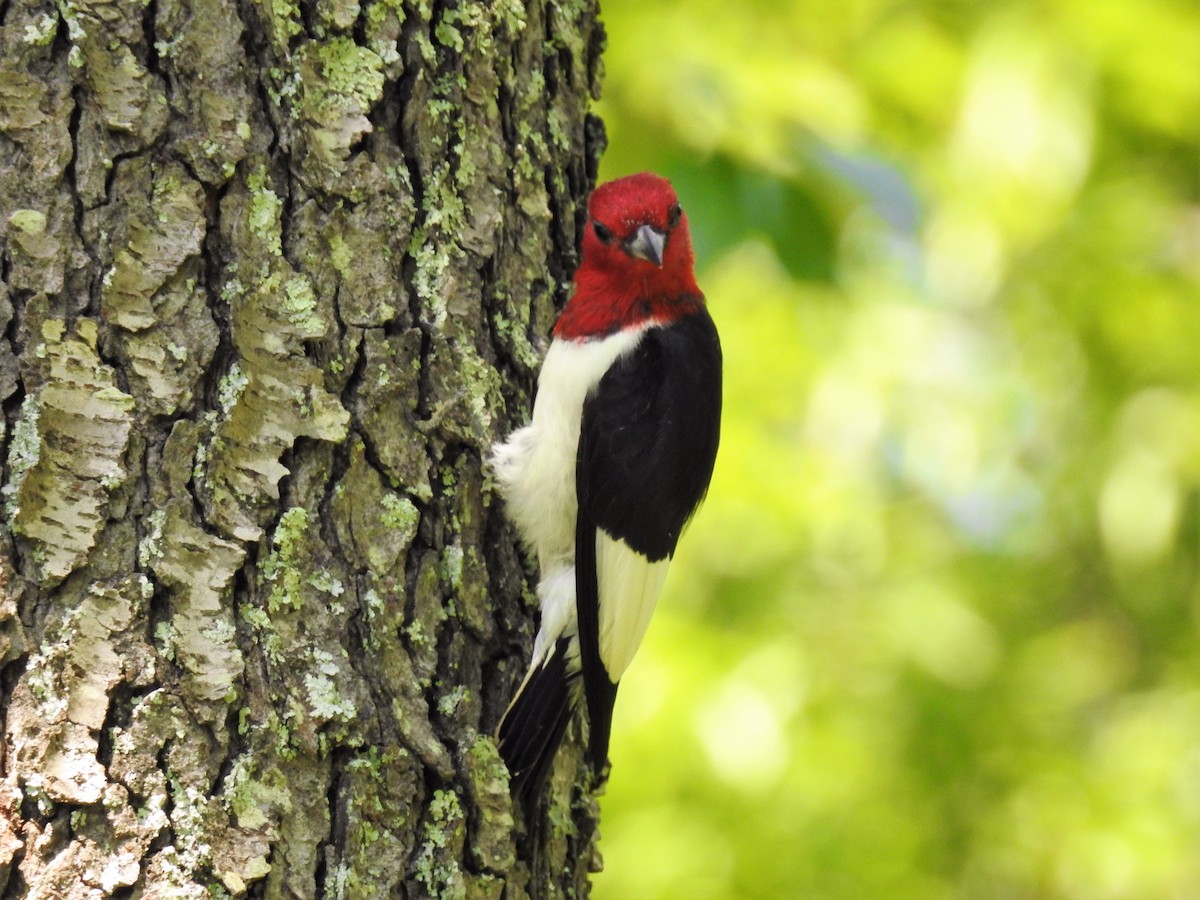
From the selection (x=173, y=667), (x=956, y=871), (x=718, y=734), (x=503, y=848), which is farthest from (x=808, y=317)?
(x=173, y=667)

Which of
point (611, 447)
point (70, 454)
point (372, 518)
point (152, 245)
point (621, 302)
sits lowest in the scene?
point (70, 454)

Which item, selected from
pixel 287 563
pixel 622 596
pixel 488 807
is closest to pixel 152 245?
pixel 287 563

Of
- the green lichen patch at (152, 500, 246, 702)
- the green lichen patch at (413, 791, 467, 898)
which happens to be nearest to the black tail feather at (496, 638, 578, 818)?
the green lichen patch at (413, 791, 467, 898)

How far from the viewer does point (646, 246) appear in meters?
2.36

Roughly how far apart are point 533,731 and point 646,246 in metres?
0.91

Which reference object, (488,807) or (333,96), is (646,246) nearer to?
(333,96)

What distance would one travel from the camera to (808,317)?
4.60 m

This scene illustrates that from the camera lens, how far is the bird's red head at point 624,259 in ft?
7.66

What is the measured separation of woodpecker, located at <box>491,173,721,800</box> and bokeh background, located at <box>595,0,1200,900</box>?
0.64 meters

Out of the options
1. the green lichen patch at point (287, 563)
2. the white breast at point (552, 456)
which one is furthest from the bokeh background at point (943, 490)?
the green lichen patch at point (287, 563)

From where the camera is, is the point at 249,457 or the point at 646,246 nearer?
the point at 249,457

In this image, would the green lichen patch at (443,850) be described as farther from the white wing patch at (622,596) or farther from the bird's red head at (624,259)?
the bird's red head at (624,259)

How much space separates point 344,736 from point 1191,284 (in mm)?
3836

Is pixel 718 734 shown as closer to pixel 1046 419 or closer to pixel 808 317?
pixel 808 317
